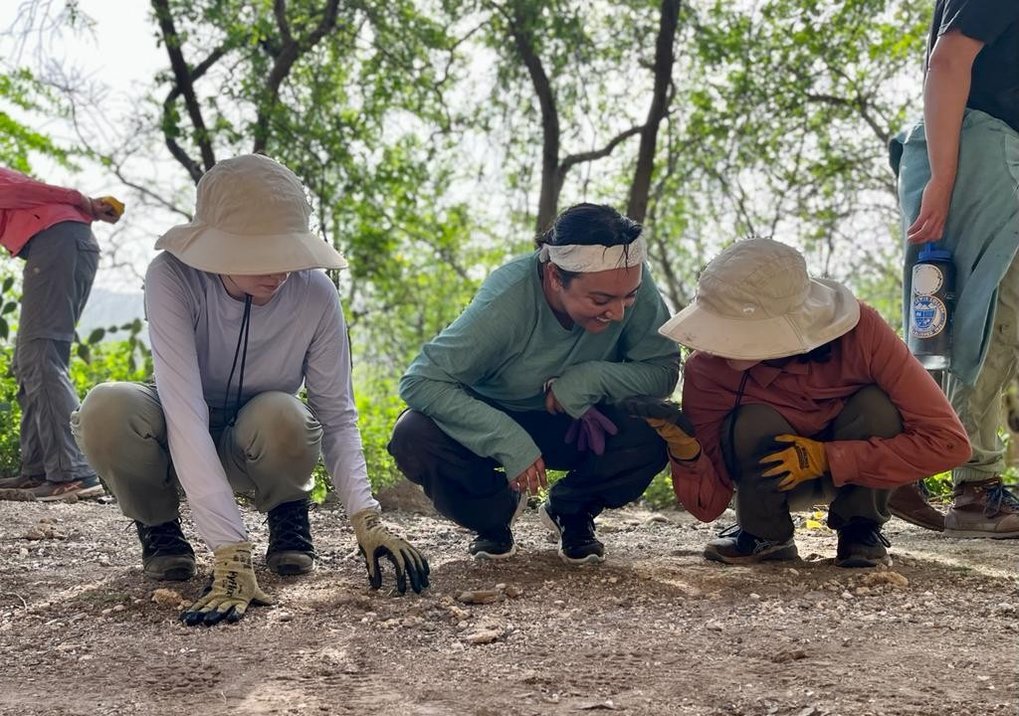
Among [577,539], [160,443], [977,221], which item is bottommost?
[577,539]

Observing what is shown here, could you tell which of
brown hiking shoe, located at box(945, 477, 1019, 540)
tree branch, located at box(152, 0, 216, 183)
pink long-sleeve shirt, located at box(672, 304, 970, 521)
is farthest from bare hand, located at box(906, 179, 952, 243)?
tree branch, located at box(152, 0, 216, 183)

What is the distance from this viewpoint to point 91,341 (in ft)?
22.3

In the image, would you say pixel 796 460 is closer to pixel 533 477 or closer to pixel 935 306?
pixel 533 477

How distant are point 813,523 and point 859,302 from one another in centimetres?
120

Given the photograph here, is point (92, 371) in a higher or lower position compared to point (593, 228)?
lower

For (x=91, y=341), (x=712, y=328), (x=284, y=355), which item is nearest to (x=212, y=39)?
(x=91, y=341)

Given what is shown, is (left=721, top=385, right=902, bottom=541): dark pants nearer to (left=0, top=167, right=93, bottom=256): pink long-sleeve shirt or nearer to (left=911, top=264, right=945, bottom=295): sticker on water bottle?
(left=911, top=264, right=945, bottom=295): sticker on water bottle

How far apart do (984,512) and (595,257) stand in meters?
1.57

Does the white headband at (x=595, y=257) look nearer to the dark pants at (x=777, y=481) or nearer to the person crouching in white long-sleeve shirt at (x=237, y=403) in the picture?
the dark pants at (x=777, y=481)

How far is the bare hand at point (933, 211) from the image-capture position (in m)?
3.73

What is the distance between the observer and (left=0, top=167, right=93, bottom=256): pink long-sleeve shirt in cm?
488

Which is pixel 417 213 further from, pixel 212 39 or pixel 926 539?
pixel 926 539

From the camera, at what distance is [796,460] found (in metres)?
3.13

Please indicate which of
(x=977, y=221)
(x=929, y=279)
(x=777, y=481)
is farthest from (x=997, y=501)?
(x=777, y=481)
